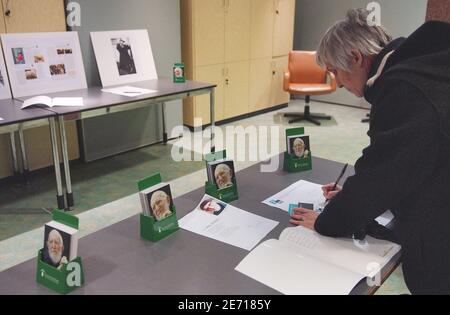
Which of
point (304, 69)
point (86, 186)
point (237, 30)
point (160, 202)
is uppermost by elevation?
point (237, 30)

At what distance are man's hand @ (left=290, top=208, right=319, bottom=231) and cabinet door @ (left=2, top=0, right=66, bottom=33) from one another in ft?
9.02

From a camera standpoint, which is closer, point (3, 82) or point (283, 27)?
point (3, 82)

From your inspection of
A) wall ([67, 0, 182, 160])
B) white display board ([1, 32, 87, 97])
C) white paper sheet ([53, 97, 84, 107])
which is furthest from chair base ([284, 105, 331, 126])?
white paper sheet ([53, 97, 84, 107])

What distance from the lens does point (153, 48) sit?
13.8ft

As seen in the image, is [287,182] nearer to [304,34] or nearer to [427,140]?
[427,140]

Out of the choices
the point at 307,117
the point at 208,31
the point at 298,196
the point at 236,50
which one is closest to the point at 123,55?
the point at 208,31

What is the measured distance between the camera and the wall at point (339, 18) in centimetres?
549

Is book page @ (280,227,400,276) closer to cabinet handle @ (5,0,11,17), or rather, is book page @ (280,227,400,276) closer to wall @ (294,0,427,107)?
cabinet handle @ (5,0,11,17)

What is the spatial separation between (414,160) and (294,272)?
408 mm

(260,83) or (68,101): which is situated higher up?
(68,101)

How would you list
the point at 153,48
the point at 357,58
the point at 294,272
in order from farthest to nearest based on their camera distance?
the point at 153,48 < the point at 357,58 < the point at 294,272

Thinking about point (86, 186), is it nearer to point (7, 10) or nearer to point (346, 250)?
point (7, 10)

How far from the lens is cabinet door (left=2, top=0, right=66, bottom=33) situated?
3.17 meters
